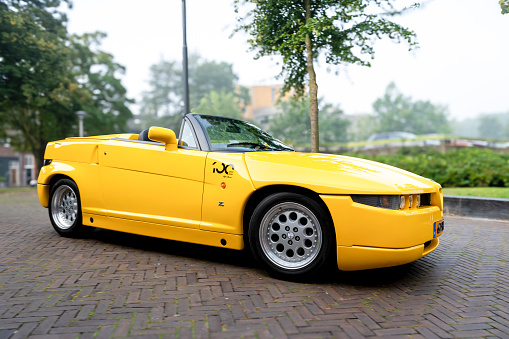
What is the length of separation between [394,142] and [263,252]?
66.7 ft

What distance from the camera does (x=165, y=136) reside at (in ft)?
12.8

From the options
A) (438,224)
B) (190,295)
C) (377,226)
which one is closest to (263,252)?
(190,295)

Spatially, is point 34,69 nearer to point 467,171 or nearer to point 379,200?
point 467,171

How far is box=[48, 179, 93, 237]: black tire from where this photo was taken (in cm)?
493

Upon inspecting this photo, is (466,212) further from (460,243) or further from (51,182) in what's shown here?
(51,182)

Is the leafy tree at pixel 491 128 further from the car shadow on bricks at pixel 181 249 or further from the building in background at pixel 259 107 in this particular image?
the car shadow on bricks at pixel 181 249

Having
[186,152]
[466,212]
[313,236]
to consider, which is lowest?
[466,212]

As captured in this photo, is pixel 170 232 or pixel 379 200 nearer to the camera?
pixel 379 200

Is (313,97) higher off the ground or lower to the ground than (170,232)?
higher

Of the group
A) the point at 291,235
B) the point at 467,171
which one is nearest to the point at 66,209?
the point at 291,235

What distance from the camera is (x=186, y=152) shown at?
3.92m

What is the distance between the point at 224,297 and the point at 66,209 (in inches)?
123

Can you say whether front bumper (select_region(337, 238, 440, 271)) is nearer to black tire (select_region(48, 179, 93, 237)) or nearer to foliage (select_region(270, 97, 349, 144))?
black tire (select_region(48, 179, 93, 237))

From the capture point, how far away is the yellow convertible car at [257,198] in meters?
3.13
